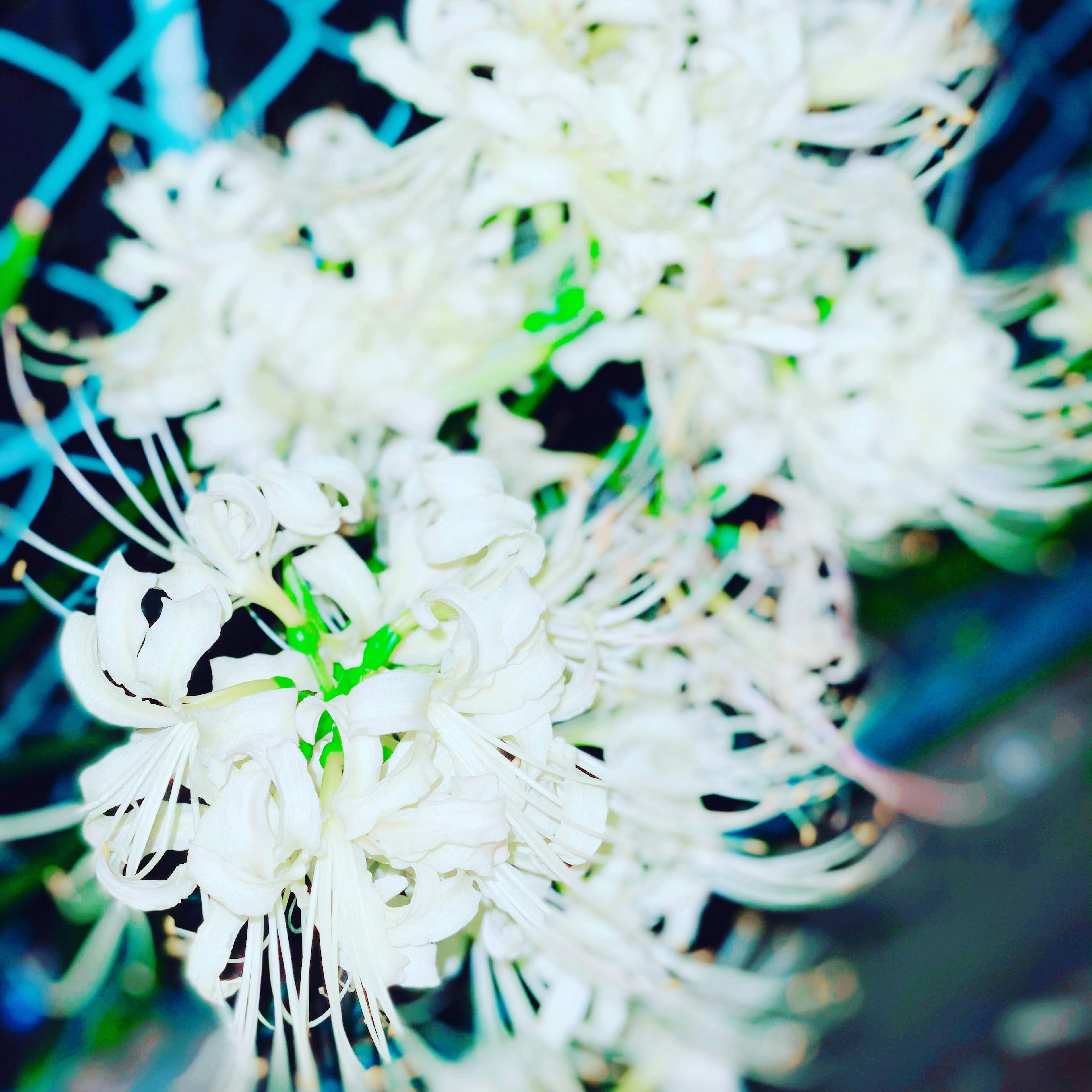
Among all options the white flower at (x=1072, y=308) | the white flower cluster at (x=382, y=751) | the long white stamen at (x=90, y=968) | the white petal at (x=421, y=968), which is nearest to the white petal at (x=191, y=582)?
the white flower cluster at (x=382, y=751)

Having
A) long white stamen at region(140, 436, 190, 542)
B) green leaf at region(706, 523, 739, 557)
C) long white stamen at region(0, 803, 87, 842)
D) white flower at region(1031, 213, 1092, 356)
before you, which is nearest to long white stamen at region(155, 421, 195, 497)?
long white stamen at region(140, 436, 190, 542)

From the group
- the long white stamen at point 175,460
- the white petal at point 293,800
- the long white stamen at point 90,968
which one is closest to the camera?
the white petal at point 293,800

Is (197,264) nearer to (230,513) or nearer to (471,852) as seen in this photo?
(230,513)

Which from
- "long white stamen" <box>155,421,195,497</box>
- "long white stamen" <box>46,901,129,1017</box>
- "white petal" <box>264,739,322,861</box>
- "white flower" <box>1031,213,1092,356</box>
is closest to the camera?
"white petal" <box>264,739,322,861</box>

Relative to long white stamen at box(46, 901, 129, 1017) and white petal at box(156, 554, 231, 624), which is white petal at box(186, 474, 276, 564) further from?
long white stamen at box(46, 901, 129, 1017)

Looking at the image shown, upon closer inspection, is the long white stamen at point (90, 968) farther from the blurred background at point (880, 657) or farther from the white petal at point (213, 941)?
the white petal at point (213, 941)

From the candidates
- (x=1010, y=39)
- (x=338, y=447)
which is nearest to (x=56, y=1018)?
(x=338, y=447)
